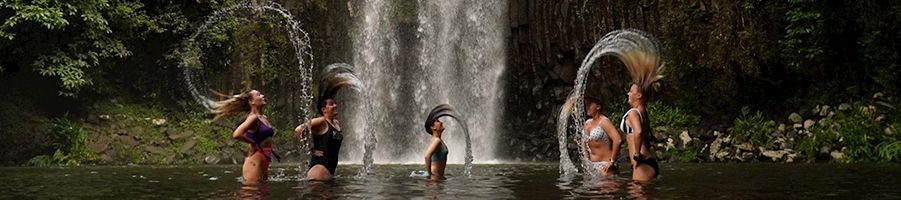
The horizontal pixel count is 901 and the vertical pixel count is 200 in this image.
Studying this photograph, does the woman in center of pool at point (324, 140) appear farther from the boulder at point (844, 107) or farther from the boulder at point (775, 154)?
the boulder at point (844, 107)

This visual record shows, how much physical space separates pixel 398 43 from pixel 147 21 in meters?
6.81

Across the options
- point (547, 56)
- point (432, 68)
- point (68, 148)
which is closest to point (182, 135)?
point (68, 148)

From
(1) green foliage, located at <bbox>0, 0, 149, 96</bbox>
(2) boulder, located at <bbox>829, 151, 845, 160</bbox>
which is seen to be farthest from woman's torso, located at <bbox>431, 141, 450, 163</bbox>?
(1) green foliage, located at <bbox>0, 0, 149, 96</bbox>

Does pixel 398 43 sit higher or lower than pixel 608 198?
higher

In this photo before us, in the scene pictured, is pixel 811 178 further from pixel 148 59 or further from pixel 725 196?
pixel 148 59

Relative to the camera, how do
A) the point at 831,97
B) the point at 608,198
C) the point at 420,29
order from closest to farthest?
1. the point at 608,198
2. the point at 831,97
3. the point at 420,29

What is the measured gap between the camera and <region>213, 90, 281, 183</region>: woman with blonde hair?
38.8 feet

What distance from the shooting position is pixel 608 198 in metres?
8.68

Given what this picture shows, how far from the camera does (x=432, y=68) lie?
2841 cm

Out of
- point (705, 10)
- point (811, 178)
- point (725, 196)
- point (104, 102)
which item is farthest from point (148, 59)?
point (725, 196)

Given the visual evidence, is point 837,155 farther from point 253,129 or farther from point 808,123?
point 253,129

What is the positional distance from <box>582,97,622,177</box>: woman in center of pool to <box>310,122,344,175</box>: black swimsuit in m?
A: 3.05

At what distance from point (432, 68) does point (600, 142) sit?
1633 centimetres

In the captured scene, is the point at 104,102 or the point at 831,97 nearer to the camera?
the point at 831,97
